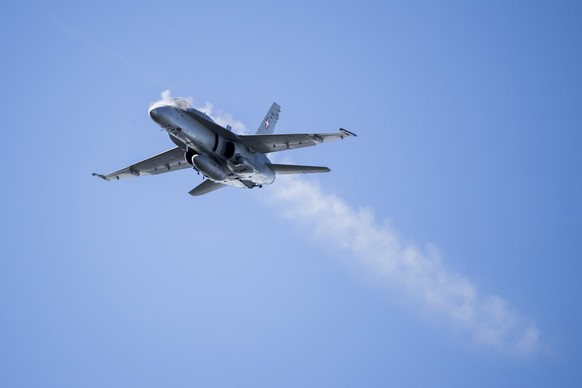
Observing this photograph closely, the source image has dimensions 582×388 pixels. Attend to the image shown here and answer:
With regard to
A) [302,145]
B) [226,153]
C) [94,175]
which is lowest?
[94,175]

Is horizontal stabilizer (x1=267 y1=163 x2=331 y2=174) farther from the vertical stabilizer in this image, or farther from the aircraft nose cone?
the aircraft nose cone

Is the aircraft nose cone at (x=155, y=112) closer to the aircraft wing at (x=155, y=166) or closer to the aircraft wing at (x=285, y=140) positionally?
the aircraft wing at (x=285, y=140)

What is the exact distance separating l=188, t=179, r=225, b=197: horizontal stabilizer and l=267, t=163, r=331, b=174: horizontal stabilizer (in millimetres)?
3846

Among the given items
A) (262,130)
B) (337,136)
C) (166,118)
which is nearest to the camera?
(166,118)

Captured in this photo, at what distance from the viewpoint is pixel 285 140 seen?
42.6 metres

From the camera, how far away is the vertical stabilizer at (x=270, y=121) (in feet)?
159

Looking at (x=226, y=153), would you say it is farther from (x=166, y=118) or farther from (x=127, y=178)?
(x=127, y=178)

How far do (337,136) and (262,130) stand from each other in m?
8.13

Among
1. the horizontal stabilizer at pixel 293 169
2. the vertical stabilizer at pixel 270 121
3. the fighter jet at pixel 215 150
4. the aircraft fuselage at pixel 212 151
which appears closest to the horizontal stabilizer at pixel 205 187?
the fighter jet at pixel 215 150

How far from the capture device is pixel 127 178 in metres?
Answer: 46.6

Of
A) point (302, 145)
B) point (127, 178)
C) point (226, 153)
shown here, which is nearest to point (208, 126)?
point (226, 153)

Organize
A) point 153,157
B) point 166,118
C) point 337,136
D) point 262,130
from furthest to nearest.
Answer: point 262,130 < point 153,157 < point 337,136 < point 166,118

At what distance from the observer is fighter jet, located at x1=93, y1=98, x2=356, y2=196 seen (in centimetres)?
3925

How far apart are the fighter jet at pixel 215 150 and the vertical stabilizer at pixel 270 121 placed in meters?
4.85
